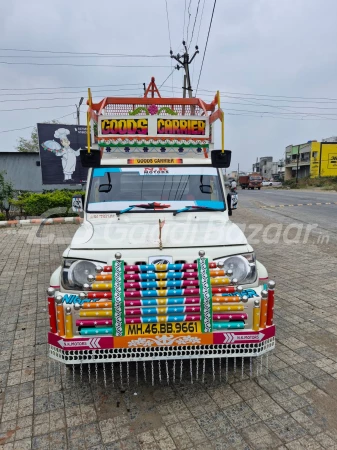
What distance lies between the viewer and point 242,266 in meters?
3.18

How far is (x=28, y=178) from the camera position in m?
20.7

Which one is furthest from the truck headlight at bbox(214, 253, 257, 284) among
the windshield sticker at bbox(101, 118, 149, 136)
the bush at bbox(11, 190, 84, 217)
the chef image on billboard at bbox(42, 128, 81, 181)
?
the chef image on billboard at bbox(42, 128, 81, 181)

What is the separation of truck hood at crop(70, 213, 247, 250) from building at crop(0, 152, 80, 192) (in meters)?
17.3

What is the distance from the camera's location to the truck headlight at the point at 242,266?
10.4 ft

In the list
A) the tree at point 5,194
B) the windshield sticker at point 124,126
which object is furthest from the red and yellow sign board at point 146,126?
the tree at point 5,194

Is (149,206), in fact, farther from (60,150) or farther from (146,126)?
(60,150)

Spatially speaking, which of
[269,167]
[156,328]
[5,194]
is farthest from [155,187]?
[269,167]

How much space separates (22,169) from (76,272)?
1963 centimetres

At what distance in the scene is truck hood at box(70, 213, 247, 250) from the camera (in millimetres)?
3172

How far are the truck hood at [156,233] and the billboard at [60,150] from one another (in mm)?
13732

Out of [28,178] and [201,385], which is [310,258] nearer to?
[201,385]

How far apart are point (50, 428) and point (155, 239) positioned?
183 cm

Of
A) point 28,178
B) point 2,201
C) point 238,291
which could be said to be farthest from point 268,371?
point 28,178

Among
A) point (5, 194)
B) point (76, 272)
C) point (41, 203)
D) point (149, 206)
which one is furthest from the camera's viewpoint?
point (41, 203)
